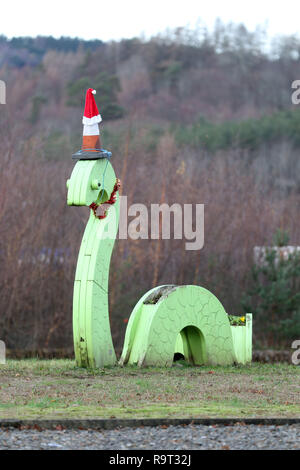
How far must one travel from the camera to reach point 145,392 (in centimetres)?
739

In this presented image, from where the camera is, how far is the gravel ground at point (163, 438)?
534 cm

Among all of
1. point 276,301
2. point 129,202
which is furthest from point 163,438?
point 276,301

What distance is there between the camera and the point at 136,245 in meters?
21.7

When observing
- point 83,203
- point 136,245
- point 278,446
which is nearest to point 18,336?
point 136,245

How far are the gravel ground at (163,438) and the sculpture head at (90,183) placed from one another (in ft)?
12.5

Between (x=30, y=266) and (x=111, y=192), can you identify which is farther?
(x=30, y=266)

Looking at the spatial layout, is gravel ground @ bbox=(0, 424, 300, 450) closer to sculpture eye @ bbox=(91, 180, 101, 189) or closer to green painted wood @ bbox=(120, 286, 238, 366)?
green painted wood @ bbox=(120, 286, 238, 366)

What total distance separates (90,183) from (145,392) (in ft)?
9.23

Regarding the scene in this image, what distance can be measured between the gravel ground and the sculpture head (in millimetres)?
3805

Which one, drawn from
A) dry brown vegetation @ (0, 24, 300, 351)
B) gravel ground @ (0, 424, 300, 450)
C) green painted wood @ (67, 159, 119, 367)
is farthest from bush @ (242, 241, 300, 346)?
gravel ground @ (0, 424, 300, 450)

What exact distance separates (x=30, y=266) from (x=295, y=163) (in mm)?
20532

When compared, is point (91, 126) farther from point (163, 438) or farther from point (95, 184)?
point (163, 438)

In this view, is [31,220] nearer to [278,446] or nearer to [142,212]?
[142,212]

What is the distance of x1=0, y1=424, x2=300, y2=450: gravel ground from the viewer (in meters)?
5.34
